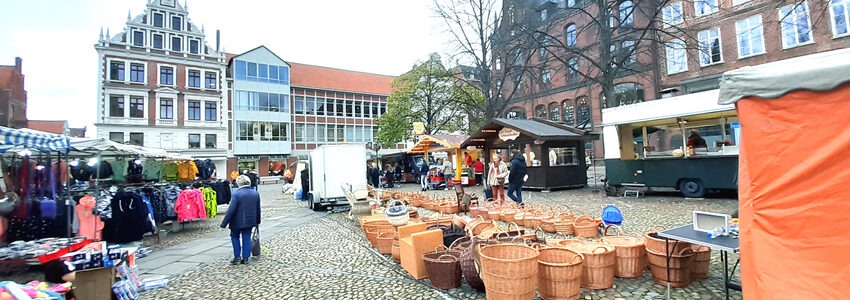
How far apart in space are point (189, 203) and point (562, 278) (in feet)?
29.8

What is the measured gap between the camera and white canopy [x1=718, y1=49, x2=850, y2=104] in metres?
2.16

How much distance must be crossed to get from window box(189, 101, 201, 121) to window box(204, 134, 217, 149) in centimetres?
197

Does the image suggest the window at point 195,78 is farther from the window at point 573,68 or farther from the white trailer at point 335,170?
the window at point 573,68

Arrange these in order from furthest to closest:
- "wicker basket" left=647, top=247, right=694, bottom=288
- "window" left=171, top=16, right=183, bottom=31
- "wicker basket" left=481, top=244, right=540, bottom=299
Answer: "window" left=171, top=16, right=183, bottom=31
"wicker basket" left=647, top=247, right=694, bottom=288
"wicker basket" left=481, top=244, right=540, bottom=299

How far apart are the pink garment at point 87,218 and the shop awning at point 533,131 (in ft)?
41.6

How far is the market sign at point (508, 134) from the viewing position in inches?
606

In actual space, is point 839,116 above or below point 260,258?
above

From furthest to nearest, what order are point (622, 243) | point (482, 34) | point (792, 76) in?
point (482, 34) → point (622, 243) → point (792, 76)

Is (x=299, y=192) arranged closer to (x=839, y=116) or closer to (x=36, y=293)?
(x=36, y=293)

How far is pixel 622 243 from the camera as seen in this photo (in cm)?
430

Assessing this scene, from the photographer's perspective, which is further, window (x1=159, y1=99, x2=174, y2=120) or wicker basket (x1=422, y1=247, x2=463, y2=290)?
window (x1=159, y1=99, x2=174, y2=120)

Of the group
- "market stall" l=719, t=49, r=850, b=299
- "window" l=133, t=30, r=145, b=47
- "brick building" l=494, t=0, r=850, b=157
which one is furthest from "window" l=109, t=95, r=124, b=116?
"market stall" l=719, t=49, r=850, b=299

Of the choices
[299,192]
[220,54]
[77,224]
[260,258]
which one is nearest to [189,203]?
[77,224]

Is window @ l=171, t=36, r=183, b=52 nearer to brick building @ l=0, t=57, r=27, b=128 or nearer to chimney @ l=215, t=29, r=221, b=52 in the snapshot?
chimney @ l=215, t=29, r=221, b=52
